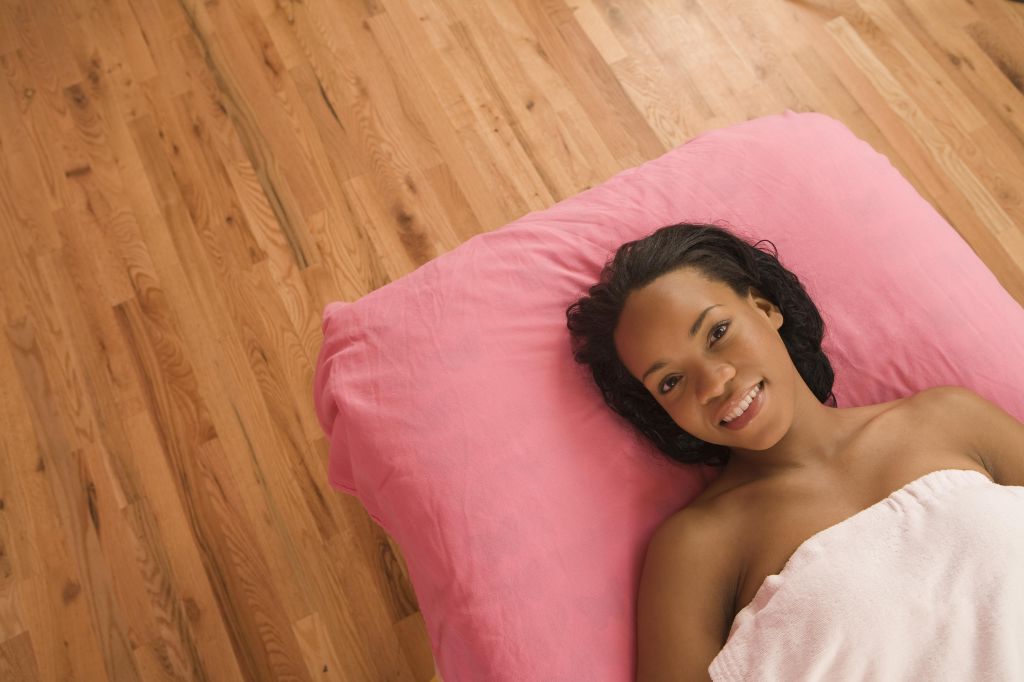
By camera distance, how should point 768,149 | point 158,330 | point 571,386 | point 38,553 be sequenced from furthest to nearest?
point 158,330
point 38,553
point 768,149
point 571,386

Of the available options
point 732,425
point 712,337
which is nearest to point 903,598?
point 732,425

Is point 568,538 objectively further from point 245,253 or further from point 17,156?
point 17,156

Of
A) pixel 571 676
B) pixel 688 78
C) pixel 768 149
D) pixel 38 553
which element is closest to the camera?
pixel 571 676

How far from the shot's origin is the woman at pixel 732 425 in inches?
44.8

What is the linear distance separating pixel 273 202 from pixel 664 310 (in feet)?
4.10

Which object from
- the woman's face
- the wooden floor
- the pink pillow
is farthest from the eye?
the wooden floor

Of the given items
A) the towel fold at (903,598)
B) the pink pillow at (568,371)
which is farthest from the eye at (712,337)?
the towel fold at (903,598)

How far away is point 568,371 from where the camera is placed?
4.39 ft

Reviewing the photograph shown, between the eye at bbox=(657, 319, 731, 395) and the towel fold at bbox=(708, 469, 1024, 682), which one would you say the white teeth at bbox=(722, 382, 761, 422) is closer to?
the eye at bbox=(657, 319, 731, 395)

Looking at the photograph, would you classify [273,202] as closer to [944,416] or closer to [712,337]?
[712,337]

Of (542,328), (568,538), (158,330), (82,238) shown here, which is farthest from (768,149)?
(82,238)

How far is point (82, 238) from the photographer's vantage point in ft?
6.87

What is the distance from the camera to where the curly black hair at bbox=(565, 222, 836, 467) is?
126 centimetres

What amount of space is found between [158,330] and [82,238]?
347mm
